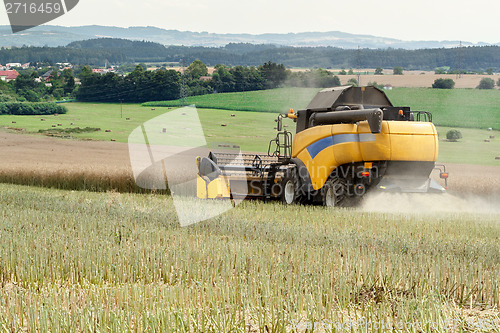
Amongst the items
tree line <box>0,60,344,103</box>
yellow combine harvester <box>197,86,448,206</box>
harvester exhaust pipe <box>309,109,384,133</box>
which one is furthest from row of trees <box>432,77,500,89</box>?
harvester exhaust pipe <box>309,109,384,133</box>

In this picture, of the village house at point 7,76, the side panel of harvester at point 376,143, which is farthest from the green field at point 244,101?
the side panel of harvester at point 376,143

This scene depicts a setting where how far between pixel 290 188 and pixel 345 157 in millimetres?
2559

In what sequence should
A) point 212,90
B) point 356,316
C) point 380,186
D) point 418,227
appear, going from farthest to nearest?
1. point 212,90
2. point 380,186
3. point 418,227
4. point 356,316

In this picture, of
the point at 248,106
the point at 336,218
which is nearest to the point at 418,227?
the point at 336,218

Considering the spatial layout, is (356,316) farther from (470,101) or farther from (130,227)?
(470,101)

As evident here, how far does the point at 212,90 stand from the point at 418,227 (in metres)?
66.8

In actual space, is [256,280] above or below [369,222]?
above

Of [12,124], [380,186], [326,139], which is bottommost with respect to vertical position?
[12,124]

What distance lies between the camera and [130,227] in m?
10.9

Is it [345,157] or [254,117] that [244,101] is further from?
[345,157]

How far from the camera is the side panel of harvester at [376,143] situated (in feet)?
43.4

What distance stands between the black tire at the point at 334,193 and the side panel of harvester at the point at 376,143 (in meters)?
0.23

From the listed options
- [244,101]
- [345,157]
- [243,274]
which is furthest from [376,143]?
[244,101]

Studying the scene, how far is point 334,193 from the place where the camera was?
47.1ft
